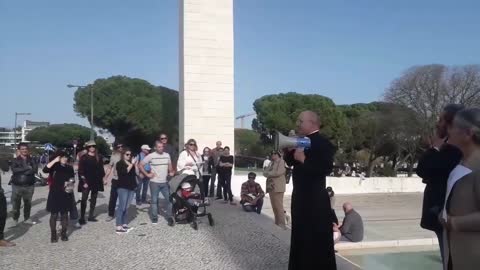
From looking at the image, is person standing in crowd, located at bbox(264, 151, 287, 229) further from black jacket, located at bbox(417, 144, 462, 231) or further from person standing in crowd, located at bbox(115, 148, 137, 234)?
black jacket, located at bbox(417, 144, 462, 231)

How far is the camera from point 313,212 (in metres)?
3.85

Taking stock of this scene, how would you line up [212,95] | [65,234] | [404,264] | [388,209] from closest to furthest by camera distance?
[65,234] < [404,264] < [388,209] < [212,95]

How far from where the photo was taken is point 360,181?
26453mm

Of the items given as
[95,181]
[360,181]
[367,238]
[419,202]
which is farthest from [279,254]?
[360,181]

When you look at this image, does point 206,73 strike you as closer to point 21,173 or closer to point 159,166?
point 159,166

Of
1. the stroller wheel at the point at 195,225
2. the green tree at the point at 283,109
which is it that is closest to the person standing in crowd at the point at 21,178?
the stroller wheel at the point at 195,225

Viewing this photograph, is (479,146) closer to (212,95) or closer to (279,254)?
(279,254)

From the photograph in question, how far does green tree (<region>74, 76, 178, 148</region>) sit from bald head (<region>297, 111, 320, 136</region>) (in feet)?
143

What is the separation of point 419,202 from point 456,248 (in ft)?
69.9

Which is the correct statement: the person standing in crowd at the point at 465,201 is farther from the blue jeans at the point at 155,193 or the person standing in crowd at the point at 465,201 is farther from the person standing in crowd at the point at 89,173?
the person standing in crowd at the point at 89,173

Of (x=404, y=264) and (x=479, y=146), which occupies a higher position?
(x=479, y=146)

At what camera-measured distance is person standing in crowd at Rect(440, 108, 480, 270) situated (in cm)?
259

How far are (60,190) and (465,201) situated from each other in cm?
687

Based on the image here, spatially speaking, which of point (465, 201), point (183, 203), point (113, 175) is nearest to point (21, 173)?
point (113, 175)
